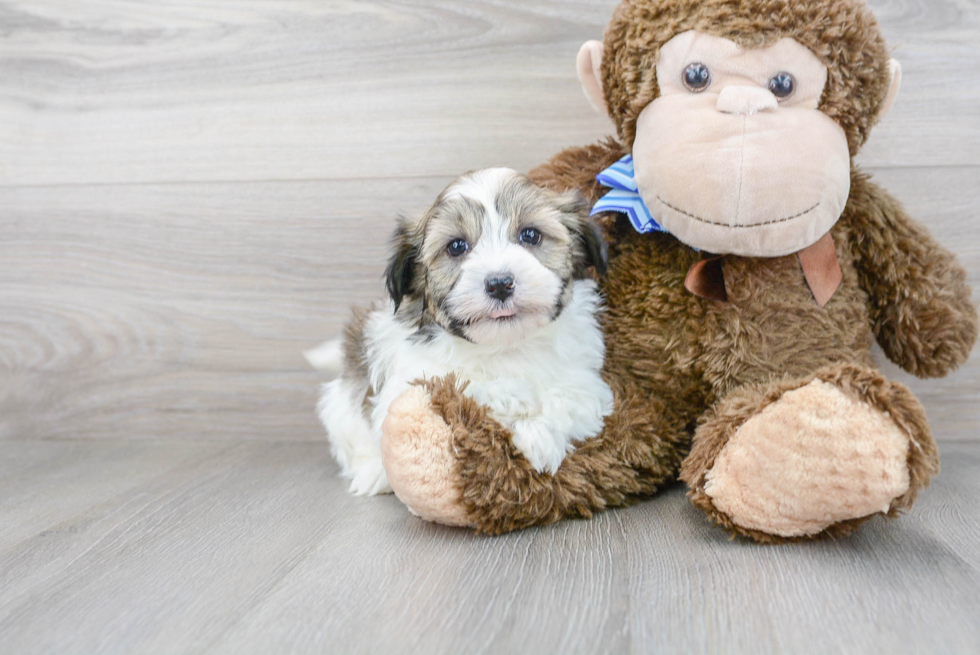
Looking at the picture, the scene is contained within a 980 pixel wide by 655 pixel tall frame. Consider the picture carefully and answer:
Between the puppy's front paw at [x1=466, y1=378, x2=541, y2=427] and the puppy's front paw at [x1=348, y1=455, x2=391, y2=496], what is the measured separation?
367mm

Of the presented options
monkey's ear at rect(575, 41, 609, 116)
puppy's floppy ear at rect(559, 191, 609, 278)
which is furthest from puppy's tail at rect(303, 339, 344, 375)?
monkey's ear at rect(575, 41, 609, 116)

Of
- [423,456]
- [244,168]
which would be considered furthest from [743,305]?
[244,168]

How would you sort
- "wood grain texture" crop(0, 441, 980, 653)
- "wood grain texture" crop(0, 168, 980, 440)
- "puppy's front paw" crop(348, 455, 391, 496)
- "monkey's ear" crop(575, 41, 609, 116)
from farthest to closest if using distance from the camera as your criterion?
"wood grain texture" crop(0, 168, 980, 440), "puppy's front paw" crop(348, 455, 391, 496), "monkey's ear" crop(575, 41, 609, 116), "wood grain texture" crop(0, 441, 980, 653)

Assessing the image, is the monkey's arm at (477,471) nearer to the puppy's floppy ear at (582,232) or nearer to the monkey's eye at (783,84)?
the puppy's floppy ear at (582,232)

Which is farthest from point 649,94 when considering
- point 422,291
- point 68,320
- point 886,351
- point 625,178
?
point 68,320

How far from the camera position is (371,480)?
5.01 ft

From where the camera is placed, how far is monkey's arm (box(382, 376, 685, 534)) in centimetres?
116

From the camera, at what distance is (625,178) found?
1354 millimetres

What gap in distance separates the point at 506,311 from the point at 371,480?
0.54 m

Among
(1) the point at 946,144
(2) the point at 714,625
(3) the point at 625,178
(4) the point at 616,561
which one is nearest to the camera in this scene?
(2) the point at 714,625

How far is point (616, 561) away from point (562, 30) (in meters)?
1.20

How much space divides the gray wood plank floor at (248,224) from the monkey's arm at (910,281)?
0.94ft

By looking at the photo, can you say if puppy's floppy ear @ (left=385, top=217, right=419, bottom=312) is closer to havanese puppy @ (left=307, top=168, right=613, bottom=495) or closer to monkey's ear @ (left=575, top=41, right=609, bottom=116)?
havanese puppy @ (left=307, top=168, right=613, bottom=495)

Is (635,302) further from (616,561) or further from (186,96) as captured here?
(186,96)
